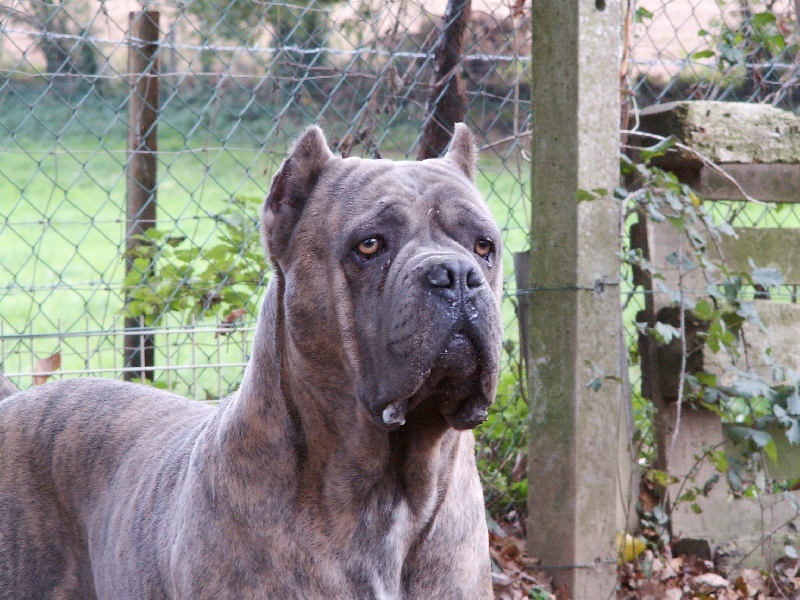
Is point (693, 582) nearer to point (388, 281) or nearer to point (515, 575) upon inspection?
point (515, 575)

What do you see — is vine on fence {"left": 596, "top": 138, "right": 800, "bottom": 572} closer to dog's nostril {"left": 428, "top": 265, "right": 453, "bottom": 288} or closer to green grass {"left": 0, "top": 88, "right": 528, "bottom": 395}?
green grass {"left": 0, "top": 88, "right": 528, "bottom": 395}

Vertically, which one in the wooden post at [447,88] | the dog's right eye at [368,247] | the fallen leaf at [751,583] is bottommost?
the fallen leaf at [751,583]

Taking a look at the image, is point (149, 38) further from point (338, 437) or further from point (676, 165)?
point (338, 437)

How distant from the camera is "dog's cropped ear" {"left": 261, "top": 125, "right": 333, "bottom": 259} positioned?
8.23 feet

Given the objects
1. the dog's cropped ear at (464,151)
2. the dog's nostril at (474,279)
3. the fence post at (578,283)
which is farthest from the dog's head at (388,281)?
the fence post at (578,283)

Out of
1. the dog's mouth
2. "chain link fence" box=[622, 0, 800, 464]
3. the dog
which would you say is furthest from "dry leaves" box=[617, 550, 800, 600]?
the dog's mouth

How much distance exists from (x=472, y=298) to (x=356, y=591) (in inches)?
29.5

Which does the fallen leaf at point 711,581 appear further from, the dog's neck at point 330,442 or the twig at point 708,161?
the dog's neck at point 330,442

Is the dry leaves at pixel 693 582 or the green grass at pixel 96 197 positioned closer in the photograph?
the dry leaves at pixel 693 582

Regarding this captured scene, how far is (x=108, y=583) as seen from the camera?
291 cm

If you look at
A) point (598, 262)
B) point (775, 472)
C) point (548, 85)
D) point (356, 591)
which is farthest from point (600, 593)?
point (548, 85)

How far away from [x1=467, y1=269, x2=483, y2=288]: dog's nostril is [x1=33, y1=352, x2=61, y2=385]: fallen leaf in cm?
238

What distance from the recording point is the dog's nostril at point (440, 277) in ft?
7.06

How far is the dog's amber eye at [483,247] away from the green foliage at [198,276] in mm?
1990
